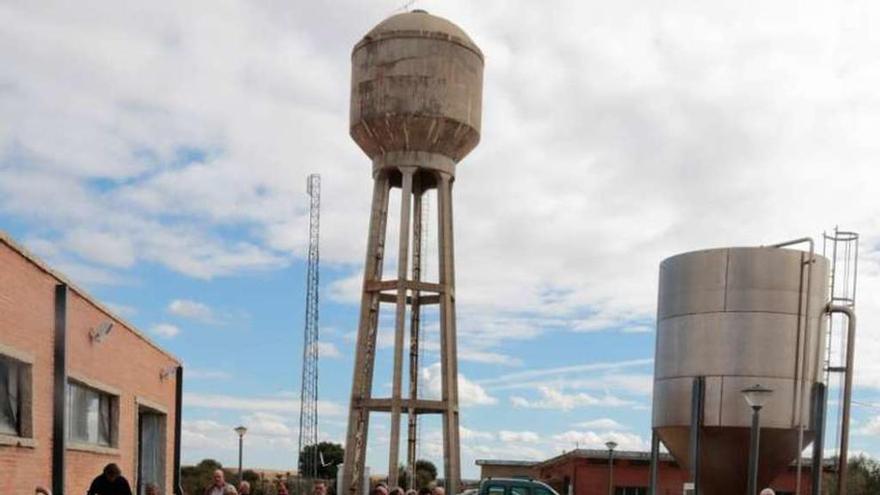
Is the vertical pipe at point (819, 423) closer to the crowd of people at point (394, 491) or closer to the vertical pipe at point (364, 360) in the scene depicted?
the crowd of people at point (394, 491)

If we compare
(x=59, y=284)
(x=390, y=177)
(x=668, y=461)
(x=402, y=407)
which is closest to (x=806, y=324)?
(x=59, y=284)

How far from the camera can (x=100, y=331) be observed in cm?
1984

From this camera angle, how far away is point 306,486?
173ft

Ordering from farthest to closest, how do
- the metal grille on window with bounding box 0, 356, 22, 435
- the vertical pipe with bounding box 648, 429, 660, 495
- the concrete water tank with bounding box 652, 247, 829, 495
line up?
1. the vertical pipe with bounding box 648, 429, 660, 495
2. the concrete water tank with bounding box 652, 247, 829, 495
3. the metal grille on window with bounding box 0, 356, 22, 435

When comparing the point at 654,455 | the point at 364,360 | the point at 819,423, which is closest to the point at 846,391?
the point at 819,423

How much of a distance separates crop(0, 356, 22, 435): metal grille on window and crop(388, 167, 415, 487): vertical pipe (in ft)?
76.3

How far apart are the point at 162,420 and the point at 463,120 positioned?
1782cm

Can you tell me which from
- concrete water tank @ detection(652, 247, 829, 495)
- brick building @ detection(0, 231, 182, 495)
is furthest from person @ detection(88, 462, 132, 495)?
concrete water tank @ detection(652, 247, 829, 495)

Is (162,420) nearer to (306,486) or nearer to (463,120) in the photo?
(463,120)

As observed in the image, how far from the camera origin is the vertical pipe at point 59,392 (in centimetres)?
1717

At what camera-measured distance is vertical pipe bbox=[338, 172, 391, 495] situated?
1545 inches

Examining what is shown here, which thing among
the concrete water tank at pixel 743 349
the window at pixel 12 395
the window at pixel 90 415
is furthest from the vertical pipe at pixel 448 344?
the window at pixel 12 395

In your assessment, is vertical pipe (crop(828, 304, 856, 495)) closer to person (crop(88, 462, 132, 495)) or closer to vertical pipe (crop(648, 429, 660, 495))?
vertical pipe (crop(648, 429, 660, 495))

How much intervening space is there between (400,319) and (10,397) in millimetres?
23718
